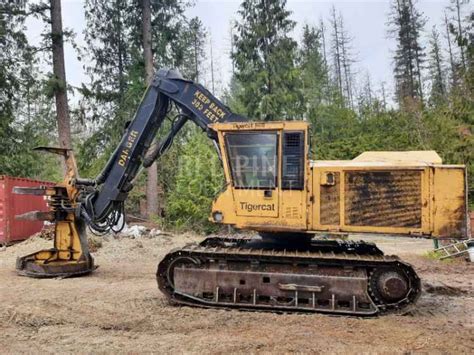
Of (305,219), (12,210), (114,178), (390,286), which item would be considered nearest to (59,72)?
(12,210)

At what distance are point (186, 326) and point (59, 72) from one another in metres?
14.7

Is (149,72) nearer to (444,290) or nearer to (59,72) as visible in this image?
(59,72)

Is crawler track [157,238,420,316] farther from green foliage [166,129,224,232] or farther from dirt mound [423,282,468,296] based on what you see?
green foliage [166,129,224,232]

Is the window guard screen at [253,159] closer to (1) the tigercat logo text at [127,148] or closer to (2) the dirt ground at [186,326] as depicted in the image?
(2) the dirt ground at [186,326]

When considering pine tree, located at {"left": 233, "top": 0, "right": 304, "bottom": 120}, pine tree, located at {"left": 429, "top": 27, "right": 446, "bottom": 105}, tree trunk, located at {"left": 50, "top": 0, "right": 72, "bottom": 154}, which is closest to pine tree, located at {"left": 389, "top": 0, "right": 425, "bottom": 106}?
pine tree, located at {"left": 429, "top": 27, "right": 446, "bottom": 105}

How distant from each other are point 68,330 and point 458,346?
14.6 feet

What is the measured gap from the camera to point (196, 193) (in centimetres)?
1783

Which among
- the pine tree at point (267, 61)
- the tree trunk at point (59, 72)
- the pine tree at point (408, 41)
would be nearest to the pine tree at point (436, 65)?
the pine tree at point (408, 41)

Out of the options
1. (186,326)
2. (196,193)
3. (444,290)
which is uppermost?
(196,193)

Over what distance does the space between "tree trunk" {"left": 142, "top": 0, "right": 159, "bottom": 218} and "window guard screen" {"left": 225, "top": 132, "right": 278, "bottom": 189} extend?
42.0ft

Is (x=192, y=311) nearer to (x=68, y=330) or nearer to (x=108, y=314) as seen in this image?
(x=108, y=314)

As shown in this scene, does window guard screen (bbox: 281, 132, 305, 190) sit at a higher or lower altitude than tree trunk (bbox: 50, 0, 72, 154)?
lower

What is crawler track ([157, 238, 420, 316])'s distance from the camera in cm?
614

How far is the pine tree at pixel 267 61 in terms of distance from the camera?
23.4 m
